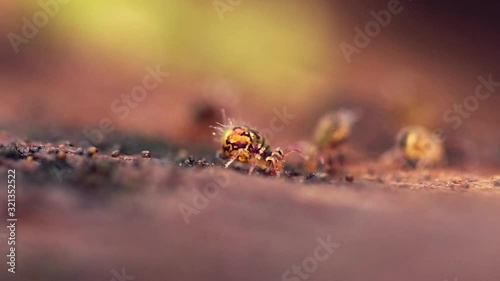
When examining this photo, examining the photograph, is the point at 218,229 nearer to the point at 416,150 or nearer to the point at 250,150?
the point at 250,150

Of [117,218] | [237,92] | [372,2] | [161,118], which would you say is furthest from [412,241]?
[372,2]

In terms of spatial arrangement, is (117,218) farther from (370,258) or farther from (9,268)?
(370,258)

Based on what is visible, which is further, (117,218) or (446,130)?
(446,130)

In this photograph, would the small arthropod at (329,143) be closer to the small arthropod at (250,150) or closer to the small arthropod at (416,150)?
the small arthropod at (416,150)

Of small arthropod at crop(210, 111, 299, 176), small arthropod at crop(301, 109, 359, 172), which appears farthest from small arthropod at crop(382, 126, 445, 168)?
small arthropod at crop(210, 111, 299, 176)

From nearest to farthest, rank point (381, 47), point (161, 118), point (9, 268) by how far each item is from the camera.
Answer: point (9, 268) → point (161, 118) → point (381, 47)

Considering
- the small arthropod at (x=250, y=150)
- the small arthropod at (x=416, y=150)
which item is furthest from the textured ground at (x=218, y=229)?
the small arthropod at (x=416, y=150)
